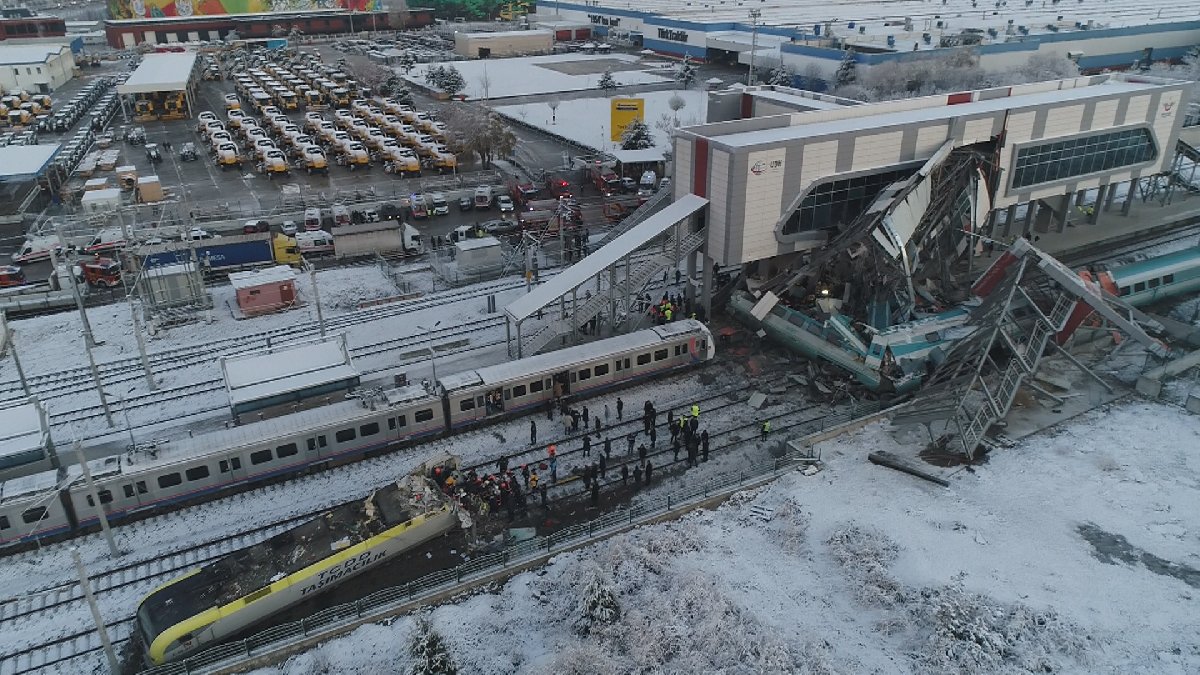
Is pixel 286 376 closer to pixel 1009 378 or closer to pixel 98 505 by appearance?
pixel 98 505

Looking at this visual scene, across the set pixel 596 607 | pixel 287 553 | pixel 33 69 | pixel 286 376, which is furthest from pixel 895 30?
pixel 287 553

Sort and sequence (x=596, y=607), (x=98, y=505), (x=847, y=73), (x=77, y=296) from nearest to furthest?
1. (x=596, y=607)
2. (x=98, y=505)
3. (x=77, y=296)
4. (x=847, y=73)

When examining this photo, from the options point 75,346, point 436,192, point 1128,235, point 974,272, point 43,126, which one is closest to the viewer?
point 75,346

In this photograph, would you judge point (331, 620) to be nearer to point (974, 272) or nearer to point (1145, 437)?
point (1145, 437)

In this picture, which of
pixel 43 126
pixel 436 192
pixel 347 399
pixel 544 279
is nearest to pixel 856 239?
pixel 544 279

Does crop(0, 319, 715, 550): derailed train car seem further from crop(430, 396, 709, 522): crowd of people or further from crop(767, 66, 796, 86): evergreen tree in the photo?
crop(767, 66, 796, 86): evergreen tree

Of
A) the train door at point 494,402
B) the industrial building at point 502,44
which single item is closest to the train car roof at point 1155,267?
the train door at point 494,402

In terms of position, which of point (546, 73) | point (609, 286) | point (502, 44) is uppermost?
point (502, 44)
